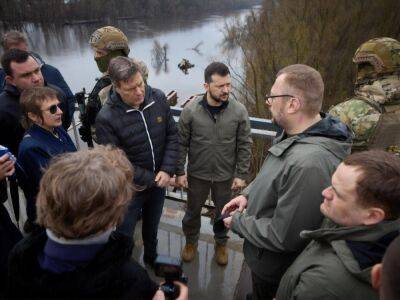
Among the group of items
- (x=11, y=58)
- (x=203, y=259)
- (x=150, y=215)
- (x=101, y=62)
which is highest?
(x=11, y=58)

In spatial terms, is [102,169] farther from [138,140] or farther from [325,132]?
[138,140]

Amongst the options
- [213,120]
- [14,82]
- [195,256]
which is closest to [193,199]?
[195,256]

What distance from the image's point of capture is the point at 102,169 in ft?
4.16

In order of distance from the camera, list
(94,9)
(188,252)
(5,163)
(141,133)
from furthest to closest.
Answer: (94,9), (188,252), (141,133), (5,163)

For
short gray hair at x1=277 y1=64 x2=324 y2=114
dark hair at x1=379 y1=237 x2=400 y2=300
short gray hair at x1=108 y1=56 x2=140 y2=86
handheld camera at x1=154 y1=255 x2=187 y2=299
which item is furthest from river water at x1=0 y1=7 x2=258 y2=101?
dark hair at x1=379 y1=237 x2=400 y2=300

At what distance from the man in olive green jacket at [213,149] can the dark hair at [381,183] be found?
170 cm

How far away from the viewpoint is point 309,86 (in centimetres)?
194

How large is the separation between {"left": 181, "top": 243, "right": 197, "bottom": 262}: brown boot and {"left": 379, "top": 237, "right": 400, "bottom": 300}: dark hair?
2421 mm

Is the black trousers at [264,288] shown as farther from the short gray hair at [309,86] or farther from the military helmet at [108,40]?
the military helmet at [108,40]

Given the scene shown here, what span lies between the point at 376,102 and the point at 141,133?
2007 mm

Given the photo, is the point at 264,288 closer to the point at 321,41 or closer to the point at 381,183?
the point at 381,183

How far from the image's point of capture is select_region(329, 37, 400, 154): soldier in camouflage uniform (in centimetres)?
271

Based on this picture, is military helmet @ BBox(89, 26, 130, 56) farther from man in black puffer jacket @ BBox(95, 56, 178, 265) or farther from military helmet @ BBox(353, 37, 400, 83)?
military helmet @ BBox(353, 37, 400, 83)

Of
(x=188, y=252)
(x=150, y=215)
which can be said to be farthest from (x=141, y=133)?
(x=188, y=252)
